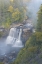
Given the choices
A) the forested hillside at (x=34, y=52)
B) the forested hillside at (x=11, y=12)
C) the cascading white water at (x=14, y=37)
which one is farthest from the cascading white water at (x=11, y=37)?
the forested hillside at (x=34, y=52)

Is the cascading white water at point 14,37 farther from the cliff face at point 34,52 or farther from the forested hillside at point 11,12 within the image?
the cliff face at point 34,52

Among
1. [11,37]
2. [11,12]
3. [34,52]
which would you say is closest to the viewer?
[34,52]

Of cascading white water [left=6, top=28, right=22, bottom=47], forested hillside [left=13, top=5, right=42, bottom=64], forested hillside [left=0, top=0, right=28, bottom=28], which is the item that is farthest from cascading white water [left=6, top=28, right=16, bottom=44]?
forested hillside [left=13, top=5, right=42, bottom=64]

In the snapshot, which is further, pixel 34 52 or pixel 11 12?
pixel 11 12

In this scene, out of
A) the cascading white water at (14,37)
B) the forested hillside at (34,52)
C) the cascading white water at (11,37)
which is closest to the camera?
the forested hillside at (34,52)

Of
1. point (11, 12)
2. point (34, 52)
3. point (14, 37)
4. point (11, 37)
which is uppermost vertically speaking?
point (11, 12)

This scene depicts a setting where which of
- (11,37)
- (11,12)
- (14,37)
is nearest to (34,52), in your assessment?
(14,37)

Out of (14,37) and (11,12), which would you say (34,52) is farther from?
(11,12)

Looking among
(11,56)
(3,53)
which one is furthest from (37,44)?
(3,53)

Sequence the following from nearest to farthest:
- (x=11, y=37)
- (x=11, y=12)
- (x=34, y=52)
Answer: (x=34, y=52) < (x=11, y=37) < (x=11, y=12)
